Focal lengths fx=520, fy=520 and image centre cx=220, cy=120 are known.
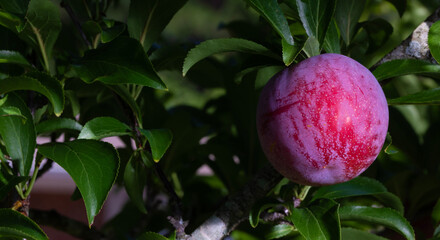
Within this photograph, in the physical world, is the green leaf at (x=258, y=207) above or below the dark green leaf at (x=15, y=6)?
below

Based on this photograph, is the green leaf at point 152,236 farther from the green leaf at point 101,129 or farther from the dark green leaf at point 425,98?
the dark green leaf at point 425,98

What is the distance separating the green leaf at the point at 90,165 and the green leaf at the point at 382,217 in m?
0.25

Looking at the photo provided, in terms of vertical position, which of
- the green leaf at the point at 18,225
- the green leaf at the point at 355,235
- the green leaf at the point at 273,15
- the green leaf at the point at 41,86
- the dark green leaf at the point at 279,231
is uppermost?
the green leaf at the point at 273,15

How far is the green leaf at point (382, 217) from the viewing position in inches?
21.5

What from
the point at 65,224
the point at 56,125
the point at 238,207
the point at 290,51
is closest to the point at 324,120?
the point at 290,51

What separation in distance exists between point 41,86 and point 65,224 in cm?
37

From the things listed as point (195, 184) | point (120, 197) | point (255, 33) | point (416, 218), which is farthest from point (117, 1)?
point (120, 197)

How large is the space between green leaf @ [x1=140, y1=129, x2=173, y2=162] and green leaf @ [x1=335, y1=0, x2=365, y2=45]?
231mm

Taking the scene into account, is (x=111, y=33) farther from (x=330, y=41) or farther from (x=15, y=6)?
(x=330, y=41)

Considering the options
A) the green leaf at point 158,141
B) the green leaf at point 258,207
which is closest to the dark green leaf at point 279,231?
the green leaf at point 258,207

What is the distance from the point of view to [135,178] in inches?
23.3

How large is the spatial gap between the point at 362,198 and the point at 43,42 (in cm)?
46

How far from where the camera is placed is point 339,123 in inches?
17.7

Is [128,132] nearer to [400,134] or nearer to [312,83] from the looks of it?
[312,83]
